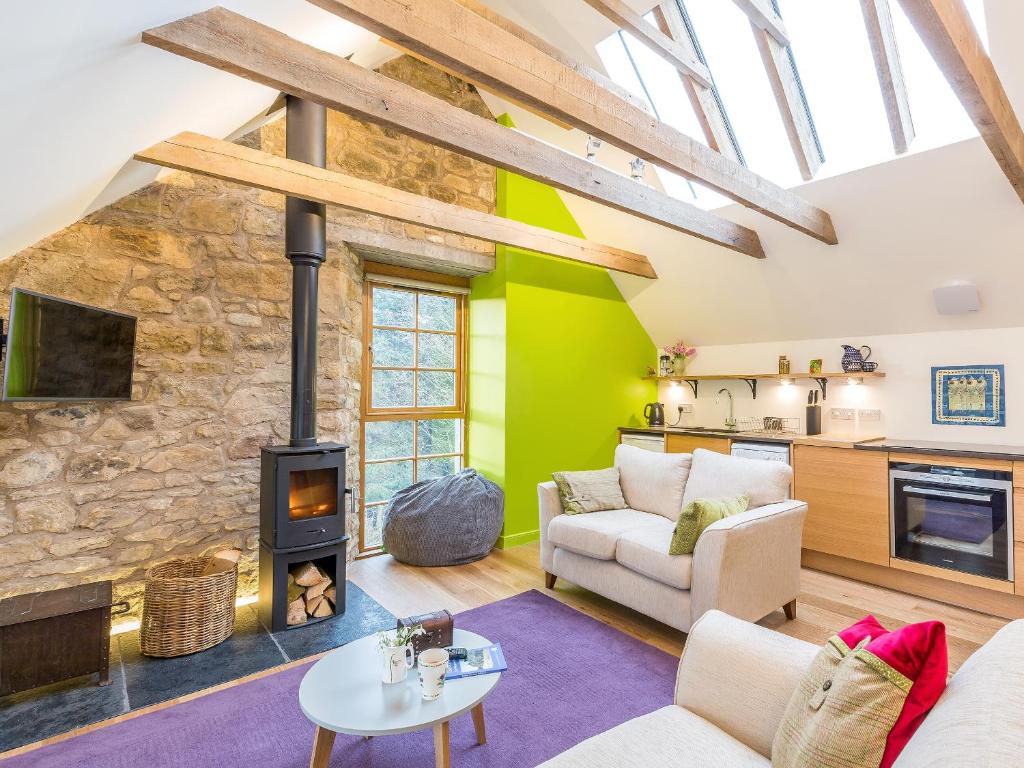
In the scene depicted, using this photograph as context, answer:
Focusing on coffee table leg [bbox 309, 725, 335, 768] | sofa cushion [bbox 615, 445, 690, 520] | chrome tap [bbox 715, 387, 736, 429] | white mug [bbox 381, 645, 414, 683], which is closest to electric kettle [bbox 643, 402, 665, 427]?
chrome tap [bbox 715, 387, 736, 429]

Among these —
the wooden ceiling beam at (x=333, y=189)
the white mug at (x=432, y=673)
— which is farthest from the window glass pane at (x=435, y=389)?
the white mug at (x=432, y=673)

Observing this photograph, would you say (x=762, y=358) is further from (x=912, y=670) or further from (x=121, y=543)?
(x=121, y=543)

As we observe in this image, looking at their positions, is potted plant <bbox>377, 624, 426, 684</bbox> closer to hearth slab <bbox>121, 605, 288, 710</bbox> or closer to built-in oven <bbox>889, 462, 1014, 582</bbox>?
hearth slab <bbox>121, 605, 288, 710</bbox>

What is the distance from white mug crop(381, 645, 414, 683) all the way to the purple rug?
403 millimetres

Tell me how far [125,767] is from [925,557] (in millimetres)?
4265

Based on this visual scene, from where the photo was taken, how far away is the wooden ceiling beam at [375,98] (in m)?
1.62

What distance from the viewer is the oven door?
313 cm

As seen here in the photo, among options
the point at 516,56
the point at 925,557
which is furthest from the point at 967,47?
the point at 925,557

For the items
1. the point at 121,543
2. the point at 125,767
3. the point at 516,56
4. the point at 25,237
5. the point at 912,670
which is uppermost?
the point at 516,56

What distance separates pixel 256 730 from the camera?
2062 mm

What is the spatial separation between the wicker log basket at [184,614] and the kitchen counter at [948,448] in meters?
4.02

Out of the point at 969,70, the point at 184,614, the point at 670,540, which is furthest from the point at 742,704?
the point at 184,614

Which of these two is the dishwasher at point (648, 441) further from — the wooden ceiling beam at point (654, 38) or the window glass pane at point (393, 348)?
the wooden ceiling beam at point (654, 38)

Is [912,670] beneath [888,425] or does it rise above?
beneath
